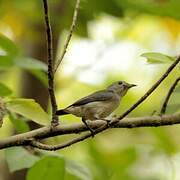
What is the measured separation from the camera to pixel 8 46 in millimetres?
2068

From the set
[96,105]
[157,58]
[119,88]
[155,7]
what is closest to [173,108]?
[157,58]

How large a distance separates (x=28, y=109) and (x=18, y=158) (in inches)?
8.6

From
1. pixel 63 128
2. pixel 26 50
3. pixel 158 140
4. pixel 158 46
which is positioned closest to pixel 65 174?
pixel 63 128

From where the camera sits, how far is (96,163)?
2762mm

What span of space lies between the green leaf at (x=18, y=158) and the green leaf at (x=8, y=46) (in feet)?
1.15

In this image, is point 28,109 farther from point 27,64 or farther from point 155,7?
point 155,7

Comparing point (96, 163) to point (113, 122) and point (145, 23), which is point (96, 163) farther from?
point (145, 23)

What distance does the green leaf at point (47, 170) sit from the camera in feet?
5.74

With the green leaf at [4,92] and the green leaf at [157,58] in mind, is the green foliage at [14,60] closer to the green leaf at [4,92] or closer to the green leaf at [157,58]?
the green leaf at [4,92]

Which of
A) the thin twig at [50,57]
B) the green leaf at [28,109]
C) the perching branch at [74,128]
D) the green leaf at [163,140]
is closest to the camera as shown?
the thin twig at [50,57]

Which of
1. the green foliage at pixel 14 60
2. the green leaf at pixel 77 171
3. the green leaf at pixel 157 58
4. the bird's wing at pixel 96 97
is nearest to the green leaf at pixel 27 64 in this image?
the green foliage at pixel 14 60

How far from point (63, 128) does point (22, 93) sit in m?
1.81

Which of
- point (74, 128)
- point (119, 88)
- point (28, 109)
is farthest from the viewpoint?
point (119, 88)

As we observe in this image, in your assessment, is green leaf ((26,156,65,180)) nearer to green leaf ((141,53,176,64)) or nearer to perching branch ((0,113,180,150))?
perching branch ((0,113,180,150))
